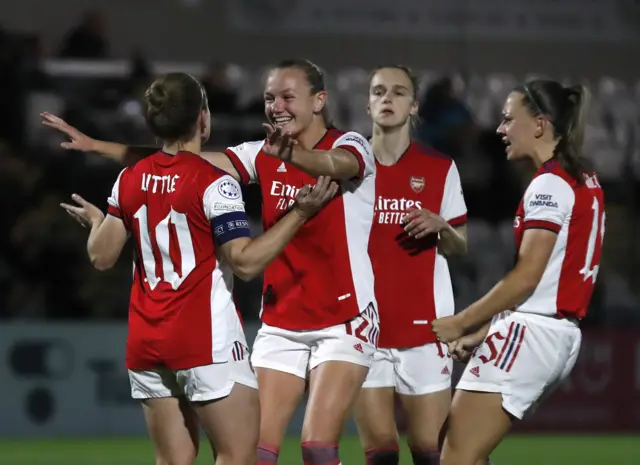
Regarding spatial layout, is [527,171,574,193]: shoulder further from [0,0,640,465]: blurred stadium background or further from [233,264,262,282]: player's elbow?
[0,0,640,465]: blurred stadium background

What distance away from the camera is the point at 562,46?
1530cm

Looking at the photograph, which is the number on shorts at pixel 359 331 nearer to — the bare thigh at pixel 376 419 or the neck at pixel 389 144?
the bare thigh at pixel 376 419

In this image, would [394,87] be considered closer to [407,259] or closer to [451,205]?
[451,205]

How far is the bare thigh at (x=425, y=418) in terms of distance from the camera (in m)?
6.51

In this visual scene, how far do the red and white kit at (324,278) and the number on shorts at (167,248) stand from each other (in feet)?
2.98

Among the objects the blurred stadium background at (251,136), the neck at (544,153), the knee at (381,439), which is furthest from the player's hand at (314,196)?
the blurred stadium background at (251,136)

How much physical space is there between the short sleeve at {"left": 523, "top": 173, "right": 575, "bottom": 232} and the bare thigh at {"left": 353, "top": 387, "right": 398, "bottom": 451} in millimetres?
1589

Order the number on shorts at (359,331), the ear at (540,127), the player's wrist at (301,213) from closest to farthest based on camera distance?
the player's wrist at (301,213)
the ear at (540,127)
the number on shorts at (359,331)

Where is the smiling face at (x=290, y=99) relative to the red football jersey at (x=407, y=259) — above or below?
above

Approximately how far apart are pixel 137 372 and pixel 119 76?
29.4ft

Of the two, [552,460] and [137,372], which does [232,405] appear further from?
[552,460]

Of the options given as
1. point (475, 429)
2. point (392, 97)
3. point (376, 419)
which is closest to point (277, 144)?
point (475, 429)

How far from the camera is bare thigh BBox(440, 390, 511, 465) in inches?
208

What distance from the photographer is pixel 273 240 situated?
5016 mm
